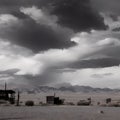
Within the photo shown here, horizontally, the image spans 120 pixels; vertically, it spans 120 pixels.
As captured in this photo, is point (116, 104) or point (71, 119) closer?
point (71, 119)

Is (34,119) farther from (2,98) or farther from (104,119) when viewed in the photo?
(2,98)

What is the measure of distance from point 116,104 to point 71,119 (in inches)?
1669

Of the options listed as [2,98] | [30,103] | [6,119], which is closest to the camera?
[6,119]

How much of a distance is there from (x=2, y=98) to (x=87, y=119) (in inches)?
1879

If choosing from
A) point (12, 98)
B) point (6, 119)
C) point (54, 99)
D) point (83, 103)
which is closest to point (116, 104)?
point (83, 103)

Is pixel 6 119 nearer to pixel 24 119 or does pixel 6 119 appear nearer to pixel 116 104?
pixel 24 119

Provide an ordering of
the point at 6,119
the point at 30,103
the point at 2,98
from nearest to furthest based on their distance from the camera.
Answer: the point at 6,119, the point at 30,103, the point at 2,98

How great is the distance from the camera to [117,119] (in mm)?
36906

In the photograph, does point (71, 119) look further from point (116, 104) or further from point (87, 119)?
point (116, 104)

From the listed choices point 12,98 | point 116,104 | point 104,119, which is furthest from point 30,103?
point 104,119

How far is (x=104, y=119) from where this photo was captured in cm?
3722

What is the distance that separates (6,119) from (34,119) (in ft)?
9.37

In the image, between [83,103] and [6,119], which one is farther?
[83,103]

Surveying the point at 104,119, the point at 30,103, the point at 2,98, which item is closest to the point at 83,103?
the point at 30,103
